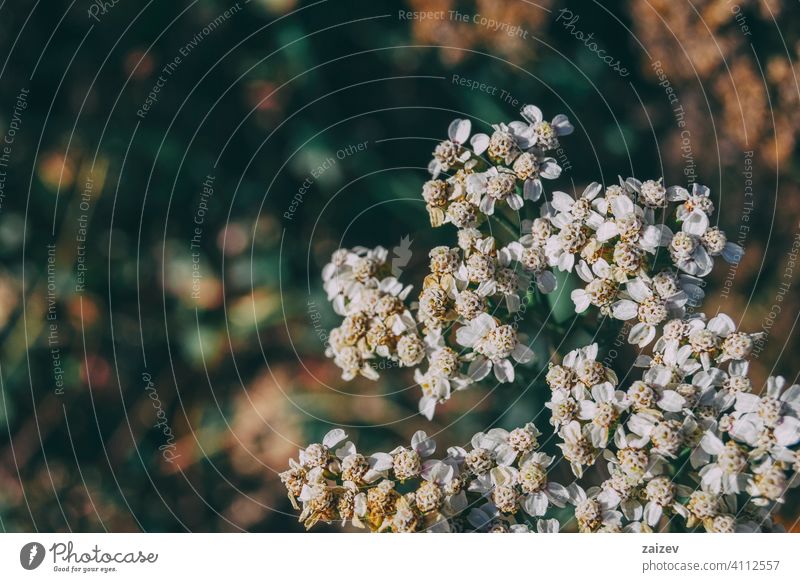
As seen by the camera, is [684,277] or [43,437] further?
[43,437]

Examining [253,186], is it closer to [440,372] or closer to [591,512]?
[440,372]

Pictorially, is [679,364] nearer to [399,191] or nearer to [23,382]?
[399,191]

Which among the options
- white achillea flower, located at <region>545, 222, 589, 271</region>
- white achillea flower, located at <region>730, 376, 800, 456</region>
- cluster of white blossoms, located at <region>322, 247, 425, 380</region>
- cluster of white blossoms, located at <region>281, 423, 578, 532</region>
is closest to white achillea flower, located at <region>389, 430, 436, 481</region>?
cluster of white blossoms, located at <region>281, 423, 578, 532</region>

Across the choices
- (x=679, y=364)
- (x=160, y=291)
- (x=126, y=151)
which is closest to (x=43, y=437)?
(x=160, y=291)

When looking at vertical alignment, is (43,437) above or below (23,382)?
below

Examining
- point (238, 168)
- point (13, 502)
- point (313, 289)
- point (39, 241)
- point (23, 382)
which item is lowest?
point (13, 502)

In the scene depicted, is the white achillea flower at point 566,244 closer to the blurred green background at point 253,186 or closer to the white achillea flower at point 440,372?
the white achillea flower at point 440,372
